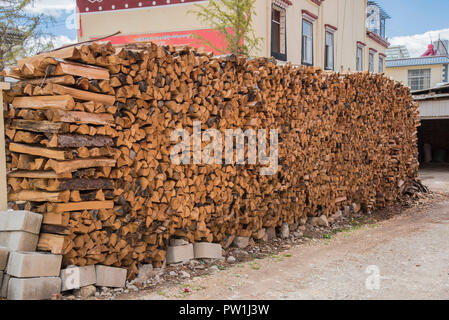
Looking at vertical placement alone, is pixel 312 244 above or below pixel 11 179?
below

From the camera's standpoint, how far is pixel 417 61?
3094 cm

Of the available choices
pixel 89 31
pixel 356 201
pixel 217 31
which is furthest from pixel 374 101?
pixel 89 31

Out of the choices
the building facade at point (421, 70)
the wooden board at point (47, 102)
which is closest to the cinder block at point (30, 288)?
the wooden board at point (47, 102)

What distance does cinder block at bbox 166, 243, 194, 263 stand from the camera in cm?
531

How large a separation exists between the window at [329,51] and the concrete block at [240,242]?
43.1ft

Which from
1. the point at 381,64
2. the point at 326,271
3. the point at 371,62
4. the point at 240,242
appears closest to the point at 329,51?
the point at 371,62

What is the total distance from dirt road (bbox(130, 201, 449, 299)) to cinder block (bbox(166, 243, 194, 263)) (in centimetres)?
42

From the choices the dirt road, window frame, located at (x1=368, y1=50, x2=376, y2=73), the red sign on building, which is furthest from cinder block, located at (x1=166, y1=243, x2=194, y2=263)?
window frame, located at (x1=368, y1=50, x2=376, y2=73)

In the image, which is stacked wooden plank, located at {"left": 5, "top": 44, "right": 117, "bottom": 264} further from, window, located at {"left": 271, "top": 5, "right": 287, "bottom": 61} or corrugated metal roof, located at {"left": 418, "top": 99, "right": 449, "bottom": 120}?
corrugated metal roof, located at {"left": 418, "top": 99, "right": 449, "bottom": 120}

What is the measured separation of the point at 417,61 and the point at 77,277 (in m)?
31.3

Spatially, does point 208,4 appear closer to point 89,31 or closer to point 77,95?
point 89,31

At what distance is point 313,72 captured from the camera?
7.83 meters

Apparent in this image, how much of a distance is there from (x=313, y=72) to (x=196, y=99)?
3.08m

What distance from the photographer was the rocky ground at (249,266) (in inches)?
180
